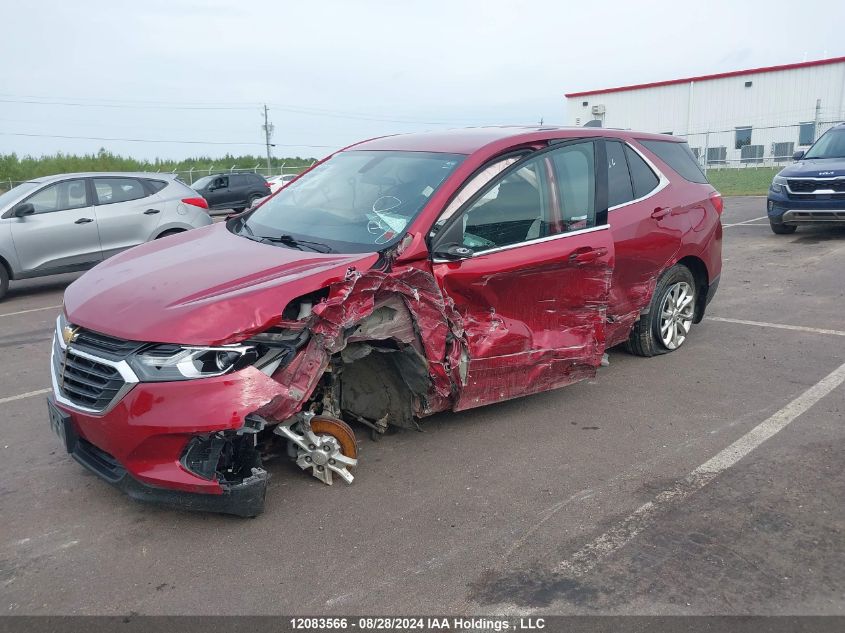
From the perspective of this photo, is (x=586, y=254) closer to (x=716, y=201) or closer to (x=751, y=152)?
(x=716, y=201)

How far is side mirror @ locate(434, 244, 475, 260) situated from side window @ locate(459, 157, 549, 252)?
6.4 inches

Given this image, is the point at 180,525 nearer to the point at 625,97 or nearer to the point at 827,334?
the point at 827,334

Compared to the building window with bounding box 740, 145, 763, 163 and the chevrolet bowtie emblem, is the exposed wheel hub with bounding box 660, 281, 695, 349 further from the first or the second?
the building window with bounding box 740, 145, 763, 163

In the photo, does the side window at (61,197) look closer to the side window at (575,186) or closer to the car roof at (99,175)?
the car roof at (99,175)

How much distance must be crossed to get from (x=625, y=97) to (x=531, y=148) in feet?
155

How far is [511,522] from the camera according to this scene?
3.62m

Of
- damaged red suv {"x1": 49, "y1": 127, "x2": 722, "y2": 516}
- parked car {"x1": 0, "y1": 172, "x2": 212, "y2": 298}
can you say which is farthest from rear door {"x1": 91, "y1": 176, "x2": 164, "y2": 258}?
damaged red suv {"x1": 49, "y1": 127, "x2": 722, "y2": 516}

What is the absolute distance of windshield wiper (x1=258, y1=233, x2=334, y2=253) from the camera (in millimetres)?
4254

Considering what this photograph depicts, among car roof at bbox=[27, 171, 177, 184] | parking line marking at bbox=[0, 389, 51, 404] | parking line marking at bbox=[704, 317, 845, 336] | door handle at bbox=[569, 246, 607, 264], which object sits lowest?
parking line marking at bbox=[0, 389, 51, 404]

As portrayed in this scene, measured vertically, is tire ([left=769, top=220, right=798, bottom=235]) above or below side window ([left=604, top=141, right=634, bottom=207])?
below

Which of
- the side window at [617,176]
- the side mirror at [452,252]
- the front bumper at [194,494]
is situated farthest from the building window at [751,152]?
the front bumper at [194,494]

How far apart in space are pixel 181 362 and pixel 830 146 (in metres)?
12.9

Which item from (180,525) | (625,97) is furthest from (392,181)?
(625,97)

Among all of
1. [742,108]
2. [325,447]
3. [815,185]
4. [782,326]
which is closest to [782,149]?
[742,108]
